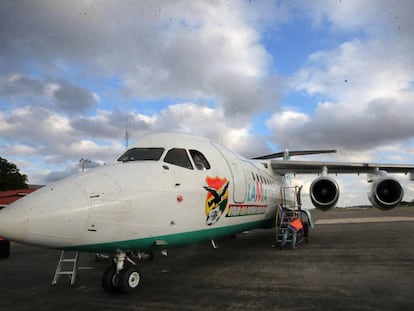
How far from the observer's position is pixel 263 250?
11266 mm

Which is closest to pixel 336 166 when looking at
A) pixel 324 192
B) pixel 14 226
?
pixel 324 192

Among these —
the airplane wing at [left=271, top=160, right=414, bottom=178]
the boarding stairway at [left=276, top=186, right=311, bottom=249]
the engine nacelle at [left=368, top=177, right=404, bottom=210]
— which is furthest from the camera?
the airplane wing at [left=271, top=160, right=414, bottom=178]

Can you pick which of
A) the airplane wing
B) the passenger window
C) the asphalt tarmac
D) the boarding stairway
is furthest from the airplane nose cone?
the airplane wing

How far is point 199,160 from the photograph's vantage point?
6.92 m

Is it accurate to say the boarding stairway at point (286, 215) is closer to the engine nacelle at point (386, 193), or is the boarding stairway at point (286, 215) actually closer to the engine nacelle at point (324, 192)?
the engine nacelle at point (324, 192)

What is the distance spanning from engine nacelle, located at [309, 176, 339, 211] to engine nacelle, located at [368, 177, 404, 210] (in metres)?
1.20

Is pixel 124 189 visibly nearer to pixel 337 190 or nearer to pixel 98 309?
pixel 98 309

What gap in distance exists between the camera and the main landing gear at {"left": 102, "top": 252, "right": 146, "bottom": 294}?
214 inches

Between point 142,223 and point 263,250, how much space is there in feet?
22.9

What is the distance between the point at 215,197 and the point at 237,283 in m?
1.65

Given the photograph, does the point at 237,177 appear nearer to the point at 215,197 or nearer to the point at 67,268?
the point at 215,197

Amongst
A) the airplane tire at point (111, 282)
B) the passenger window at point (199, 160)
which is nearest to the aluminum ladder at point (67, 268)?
the airplane tire at point (111, 282)

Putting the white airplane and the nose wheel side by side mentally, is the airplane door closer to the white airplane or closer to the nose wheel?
the white airplane

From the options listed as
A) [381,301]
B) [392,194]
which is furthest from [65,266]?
[392,194]
